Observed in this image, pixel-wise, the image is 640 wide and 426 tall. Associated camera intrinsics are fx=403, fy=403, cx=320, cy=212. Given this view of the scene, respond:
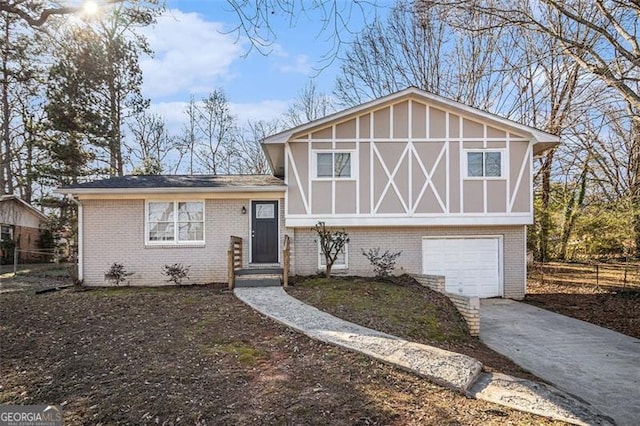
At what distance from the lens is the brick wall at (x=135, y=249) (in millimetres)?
11484

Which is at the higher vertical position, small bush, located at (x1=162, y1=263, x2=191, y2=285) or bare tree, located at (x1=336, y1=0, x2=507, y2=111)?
bare tree, located at (x1=336, y1=0, x2=507, y2=111)

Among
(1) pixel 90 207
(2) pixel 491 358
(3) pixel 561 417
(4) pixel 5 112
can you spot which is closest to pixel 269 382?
(3) pixel 561 417

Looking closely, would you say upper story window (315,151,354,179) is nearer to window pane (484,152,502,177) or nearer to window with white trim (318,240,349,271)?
window with white trim (318,240,349,271)

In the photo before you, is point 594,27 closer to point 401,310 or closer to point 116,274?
point 401,310

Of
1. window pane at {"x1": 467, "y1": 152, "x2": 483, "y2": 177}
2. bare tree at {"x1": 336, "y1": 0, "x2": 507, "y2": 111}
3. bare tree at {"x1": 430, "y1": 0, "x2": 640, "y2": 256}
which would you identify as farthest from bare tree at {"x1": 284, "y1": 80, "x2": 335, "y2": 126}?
window pane at {"x1": 467, "y1": 152, "x2": 483, "y2": 177}

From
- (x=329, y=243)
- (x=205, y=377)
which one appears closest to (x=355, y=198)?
(x=329, y=243)

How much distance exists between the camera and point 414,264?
38.7 ft

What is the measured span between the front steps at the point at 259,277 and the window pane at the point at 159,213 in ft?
8.70

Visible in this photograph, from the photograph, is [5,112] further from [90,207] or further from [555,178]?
[555,178]

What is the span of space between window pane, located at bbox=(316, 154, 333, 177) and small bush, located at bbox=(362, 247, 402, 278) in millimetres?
2523

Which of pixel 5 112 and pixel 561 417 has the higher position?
pixel 5 112

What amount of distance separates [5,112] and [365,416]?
81.0 feet

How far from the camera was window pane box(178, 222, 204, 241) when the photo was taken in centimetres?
1171

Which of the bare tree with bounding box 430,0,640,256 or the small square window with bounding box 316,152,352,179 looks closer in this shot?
the bare tree with bounding box 430,0,640,256
